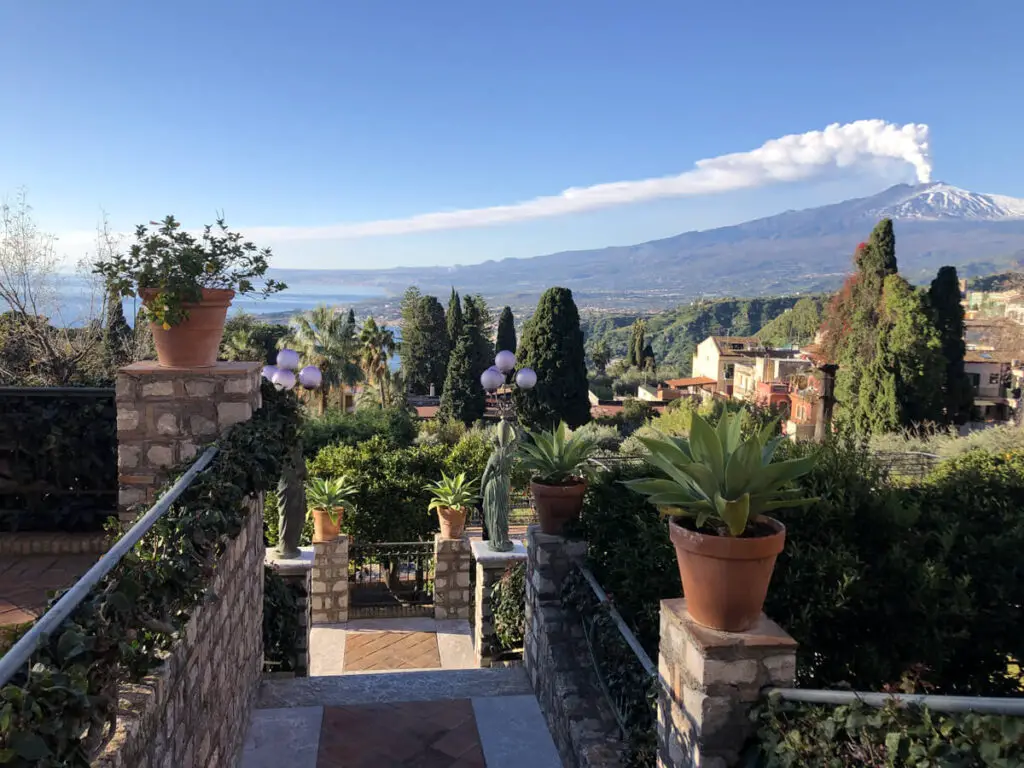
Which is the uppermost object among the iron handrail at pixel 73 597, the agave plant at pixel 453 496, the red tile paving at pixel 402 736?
the iron handrail at pixel 73 597

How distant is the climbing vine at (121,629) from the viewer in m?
1.34

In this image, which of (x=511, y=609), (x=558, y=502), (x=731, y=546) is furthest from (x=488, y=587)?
(x=731, y=546)

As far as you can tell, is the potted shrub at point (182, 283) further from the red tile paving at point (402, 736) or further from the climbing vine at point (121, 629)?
the red tile paving at point (402, 736)

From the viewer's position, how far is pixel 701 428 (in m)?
2.67

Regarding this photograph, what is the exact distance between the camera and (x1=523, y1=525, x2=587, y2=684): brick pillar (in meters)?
4.85

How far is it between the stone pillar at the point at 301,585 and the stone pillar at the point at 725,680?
4374 millimetres

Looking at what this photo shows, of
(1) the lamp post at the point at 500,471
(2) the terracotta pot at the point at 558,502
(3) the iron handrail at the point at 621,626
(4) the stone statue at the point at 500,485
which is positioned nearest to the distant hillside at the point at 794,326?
(1) the lamp post at the point at 500,471

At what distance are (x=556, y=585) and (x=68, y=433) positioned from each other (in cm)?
374

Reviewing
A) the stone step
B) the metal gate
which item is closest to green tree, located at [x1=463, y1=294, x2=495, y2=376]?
the metal gate

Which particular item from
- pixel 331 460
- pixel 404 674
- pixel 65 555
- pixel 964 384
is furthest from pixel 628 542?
pixel 964 384

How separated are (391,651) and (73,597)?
6.91 m

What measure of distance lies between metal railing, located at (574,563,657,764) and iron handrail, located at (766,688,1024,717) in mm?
Answer: 921

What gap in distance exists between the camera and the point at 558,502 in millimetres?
4941

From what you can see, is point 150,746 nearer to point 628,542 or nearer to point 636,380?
point 628,542
